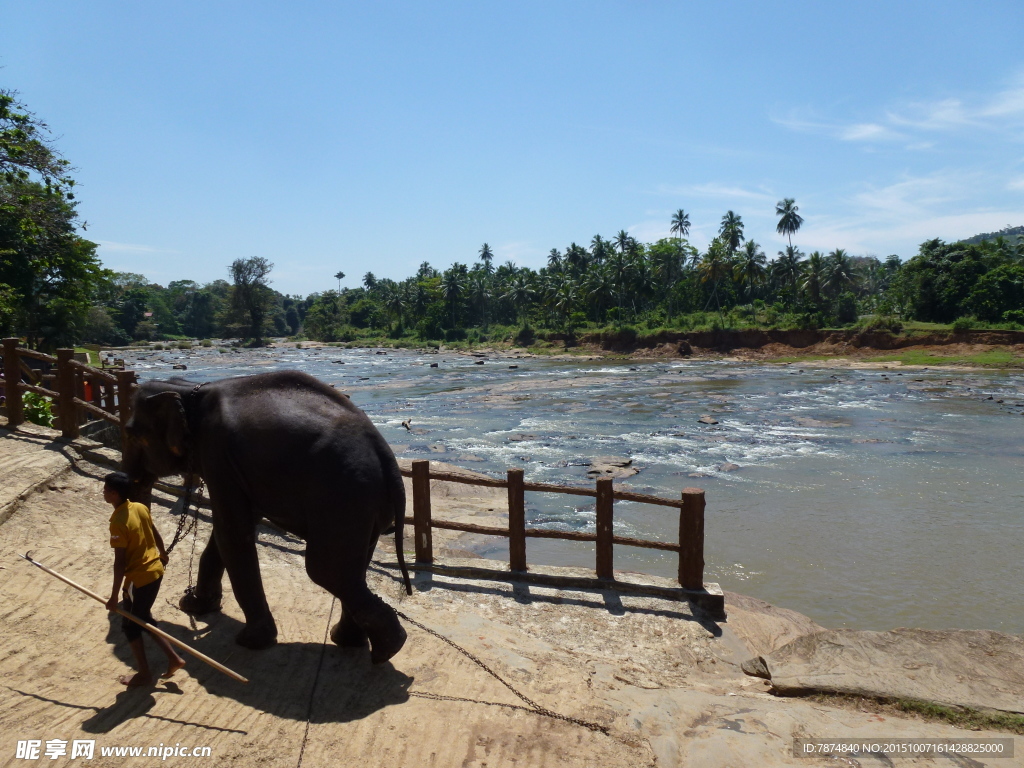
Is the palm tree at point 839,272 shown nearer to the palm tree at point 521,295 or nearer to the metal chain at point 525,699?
the palm tree at point 521,295

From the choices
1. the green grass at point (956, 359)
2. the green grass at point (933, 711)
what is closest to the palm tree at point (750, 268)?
the green grass at point (956, 359)

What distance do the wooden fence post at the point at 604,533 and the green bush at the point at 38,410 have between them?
8045 mm

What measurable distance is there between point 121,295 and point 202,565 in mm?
93883

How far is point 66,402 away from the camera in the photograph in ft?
27.5

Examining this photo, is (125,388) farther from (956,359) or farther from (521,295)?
(521,295)

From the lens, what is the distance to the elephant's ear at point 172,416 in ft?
14.8

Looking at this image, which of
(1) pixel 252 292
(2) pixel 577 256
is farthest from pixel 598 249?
(1) pixel 252 292

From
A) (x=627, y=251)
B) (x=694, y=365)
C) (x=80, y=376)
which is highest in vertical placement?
(x=627, y=251)

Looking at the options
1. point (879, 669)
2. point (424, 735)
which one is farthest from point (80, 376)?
point (879, 669)

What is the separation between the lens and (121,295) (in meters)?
86.8

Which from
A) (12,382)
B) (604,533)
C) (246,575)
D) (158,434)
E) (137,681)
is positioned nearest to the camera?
(137,681)

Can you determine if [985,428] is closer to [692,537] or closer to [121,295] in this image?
[692,537]

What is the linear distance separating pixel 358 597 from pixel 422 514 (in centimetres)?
273

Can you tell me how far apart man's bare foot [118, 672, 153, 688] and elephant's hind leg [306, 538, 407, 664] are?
3.23ft
